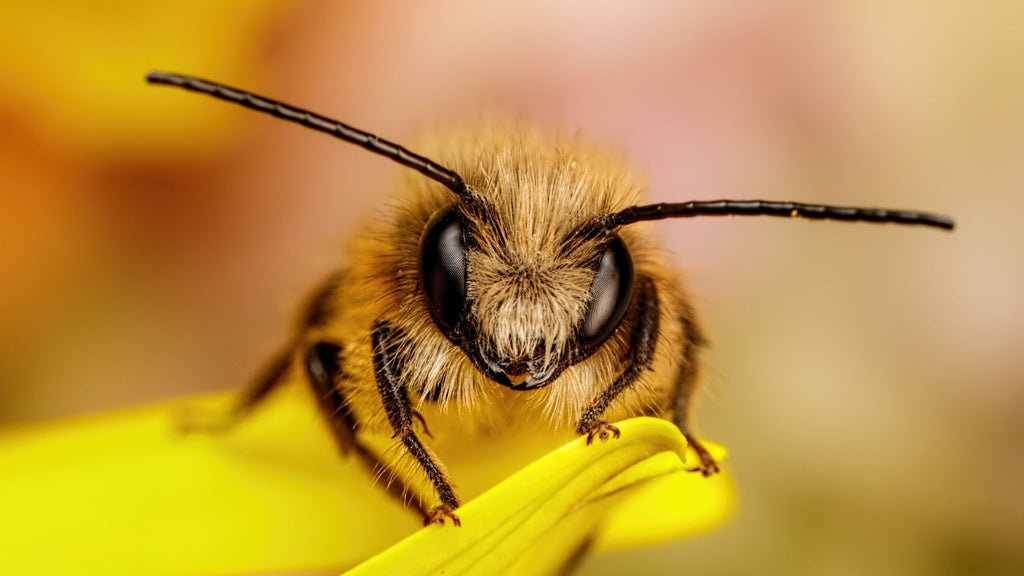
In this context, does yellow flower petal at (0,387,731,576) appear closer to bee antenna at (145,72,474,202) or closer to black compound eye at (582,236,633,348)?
black compound eye at (582,236,633,348)

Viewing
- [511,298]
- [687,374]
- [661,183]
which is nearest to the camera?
[511,298]

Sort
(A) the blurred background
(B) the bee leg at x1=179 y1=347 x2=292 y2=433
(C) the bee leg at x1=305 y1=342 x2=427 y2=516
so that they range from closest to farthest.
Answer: (C) the bee leg at x1=305 y1=342 x2=427 y2=516
(B) the bee leg at x1=179 y1=347 x2=292 y2=433
(A) the blurred background

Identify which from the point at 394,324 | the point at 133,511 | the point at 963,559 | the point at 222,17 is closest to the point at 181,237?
the point at 222,17

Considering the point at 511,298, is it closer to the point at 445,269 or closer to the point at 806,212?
the point at 445,269

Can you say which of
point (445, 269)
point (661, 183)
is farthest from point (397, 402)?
point (661, 183)

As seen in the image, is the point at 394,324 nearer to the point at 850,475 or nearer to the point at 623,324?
the point at 623,324

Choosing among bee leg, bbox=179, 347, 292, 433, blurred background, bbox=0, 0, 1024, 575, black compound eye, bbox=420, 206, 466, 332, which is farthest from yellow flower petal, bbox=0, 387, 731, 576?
blurred background, bbox=0, 0, 1024, 575
